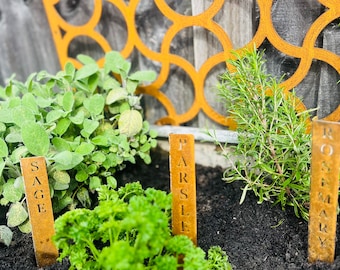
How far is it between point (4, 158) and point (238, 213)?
57 centimetres

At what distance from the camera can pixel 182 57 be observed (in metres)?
1.40

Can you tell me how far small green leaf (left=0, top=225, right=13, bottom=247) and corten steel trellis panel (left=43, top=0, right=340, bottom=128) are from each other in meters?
0.57

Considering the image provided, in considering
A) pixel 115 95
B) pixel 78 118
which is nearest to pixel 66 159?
pixel 78 118

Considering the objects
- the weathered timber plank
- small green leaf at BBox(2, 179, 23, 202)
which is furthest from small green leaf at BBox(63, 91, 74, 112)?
the weathered timber plank

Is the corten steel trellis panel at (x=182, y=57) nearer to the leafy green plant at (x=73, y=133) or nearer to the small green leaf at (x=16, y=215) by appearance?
the leafy green plant at (x=73, y=133)

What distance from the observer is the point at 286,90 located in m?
1.17

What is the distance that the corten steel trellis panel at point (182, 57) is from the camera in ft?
3.71

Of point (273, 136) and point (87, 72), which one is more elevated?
point (87, 72)

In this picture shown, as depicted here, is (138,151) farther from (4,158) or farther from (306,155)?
(306,155)

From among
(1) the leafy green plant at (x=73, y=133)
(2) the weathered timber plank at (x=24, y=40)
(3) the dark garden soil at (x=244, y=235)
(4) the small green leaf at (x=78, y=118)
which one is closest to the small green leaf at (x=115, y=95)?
(1) the leafy green plant at (x=73, y=133)

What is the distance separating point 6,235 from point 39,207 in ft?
0.51

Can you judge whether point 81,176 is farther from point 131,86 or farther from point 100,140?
point 131,86

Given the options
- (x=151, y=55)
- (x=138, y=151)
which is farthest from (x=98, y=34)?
(x=138, y=151)

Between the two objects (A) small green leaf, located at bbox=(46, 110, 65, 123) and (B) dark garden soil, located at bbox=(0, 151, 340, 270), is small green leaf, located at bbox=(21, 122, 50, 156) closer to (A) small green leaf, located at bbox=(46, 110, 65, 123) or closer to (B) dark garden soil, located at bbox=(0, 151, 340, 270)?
(A) small green leaf, located at bbox=(46, 110, 65, 123)
